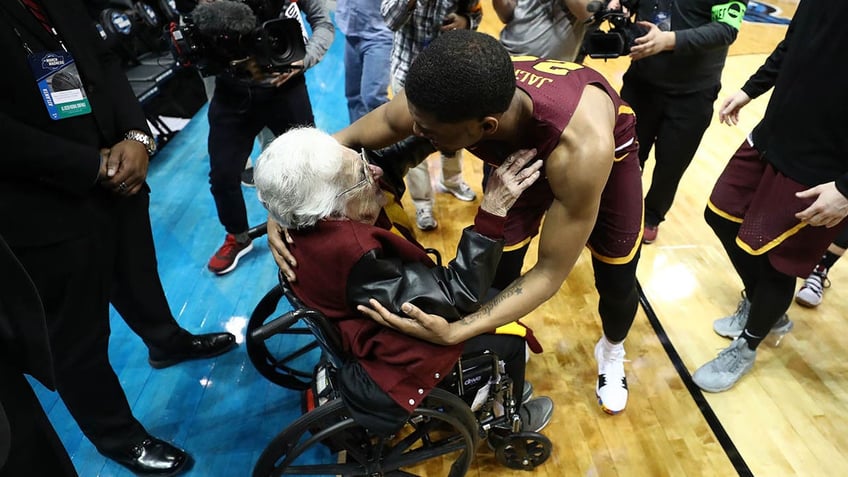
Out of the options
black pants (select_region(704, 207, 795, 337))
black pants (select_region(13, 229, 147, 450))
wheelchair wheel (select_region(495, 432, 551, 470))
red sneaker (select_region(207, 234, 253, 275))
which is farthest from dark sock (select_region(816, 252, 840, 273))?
black pants (select_region(13, 229, 147, 450))

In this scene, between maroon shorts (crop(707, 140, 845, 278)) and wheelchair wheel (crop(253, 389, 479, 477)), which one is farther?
maroon shorts (crop(707, 140, 845, 278))

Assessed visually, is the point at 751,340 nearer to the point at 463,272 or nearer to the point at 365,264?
the point at 463,272

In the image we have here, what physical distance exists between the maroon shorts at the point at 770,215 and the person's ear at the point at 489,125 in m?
1.15

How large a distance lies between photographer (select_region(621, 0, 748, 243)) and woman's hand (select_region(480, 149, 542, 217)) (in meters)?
1.20

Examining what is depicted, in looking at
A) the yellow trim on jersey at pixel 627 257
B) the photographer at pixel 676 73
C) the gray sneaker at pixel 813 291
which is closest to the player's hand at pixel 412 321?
the yellow trim on jersey at pixel 627 257

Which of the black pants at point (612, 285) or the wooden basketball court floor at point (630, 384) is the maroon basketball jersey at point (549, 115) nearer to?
the black pants at point (612, 285)

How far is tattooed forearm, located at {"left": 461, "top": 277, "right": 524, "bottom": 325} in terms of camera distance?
1.31 meters

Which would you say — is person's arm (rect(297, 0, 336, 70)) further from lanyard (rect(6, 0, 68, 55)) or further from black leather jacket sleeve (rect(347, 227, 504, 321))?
→ black leather jacket sleeve (rect(347, 227, 504, 321))

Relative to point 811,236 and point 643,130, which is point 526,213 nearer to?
point 811,236

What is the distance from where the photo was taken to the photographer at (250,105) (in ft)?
7.07

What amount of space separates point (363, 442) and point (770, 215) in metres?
1.54

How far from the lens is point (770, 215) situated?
1.75 metres

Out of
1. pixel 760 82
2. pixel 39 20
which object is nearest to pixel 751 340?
pixel 760 82

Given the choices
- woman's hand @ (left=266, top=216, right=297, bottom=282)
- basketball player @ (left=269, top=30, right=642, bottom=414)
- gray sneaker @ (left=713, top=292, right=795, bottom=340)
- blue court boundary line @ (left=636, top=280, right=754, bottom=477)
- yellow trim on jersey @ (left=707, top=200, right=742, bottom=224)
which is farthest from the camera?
gray sneaker @ (left=713, top=292, right=795, bottom=340)
